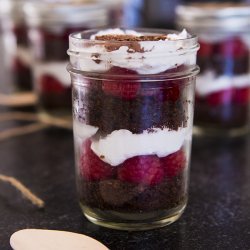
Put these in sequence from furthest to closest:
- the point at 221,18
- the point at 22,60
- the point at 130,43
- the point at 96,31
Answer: the point at 22,60 → the point at 221,18 → the point at 96,31 → the point at 130,43

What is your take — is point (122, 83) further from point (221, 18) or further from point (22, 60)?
point (22, 60)

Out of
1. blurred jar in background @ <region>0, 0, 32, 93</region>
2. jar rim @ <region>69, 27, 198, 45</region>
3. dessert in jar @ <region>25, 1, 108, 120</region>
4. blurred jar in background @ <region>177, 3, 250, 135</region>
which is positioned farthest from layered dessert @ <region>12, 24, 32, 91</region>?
jar rim @ <region>69, 27, 198, 45</region>

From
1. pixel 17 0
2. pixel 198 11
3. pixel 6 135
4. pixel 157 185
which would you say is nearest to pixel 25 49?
pixel 17 0

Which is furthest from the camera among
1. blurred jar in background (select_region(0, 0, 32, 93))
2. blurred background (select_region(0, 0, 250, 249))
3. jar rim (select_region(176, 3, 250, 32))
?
blurred jar in background (select_region(0, 0, 32, 93))

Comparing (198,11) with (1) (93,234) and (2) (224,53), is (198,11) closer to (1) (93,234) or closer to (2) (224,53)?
(2) (224,53)

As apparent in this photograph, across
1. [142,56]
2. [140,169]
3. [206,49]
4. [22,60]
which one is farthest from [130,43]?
[22,60]

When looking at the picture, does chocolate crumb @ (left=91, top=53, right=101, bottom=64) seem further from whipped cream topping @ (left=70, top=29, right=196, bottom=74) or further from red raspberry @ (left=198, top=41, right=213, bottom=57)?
red raspberry @ (left=198, top=41, right=213, bottom=57)
